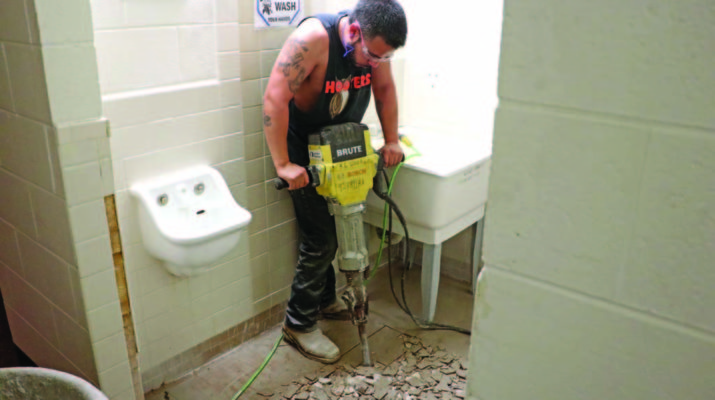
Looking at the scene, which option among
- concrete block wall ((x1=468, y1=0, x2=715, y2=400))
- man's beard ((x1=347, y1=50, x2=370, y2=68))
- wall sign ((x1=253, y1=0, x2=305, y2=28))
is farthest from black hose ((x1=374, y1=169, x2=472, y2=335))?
concrete block wall ((x1=468, y1=0, x2=715, y2=400))

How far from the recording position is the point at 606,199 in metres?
0.66

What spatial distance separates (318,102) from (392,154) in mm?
426

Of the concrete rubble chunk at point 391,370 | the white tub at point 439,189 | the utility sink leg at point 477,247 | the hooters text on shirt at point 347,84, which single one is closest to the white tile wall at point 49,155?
the hooters text on shirt at point 347,84

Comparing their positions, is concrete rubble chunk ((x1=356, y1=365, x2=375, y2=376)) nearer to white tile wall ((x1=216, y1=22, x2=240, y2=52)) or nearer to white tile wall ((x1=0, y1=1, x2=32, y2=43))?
white tile wall ((x1=216, y1=22, x2=240, y2=52))

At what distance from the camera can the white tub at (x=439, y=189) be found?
8.60 ft

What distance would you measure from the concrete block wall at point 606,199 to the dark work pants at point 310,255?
185 centimetres

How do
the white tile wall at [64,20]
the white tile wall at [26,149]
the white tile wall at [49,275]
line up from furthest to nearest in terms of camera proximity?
the white tile wall at [49,275] < the white tile wall at [26,149] < the white tile wall at [64,20]

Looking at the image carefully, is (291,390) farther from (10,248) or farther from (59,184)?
(59,184)

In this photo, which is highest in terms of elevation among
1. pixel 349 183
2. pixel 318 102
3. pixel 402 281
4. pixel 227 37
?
pixel 227 37

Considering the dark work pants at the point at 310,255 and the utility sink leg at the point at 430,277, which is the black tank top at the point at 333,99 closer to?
the dark work pants at the point at 310,255

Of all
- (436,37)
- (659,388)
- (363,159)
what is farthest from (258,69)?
(659,388)

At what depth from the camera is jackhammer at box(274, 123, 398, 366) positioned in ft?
7.80

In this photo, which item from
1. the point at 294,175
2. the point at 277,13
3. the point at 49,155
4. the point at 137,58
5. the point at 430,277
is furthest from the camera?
the point at 430,277

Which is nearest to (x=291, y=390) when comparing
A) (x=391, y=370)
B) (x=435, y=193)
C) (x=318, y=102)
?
(x=391, y=370)
